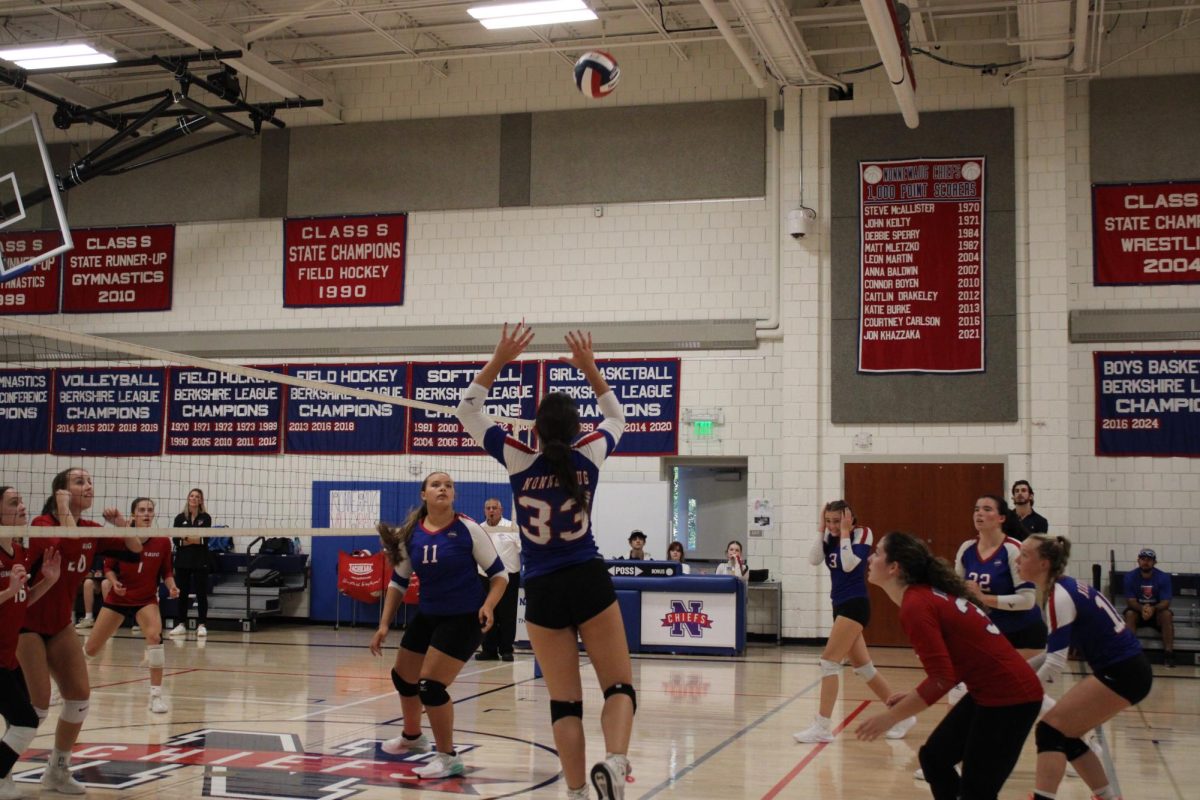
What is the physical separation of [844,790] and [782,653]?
27.1ft

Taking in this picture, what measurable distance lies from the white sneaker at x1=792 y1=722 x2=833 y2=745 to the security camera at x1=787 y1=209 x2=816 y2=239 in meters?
8.76

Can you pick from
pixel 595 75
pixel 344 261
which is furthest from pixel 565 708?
pixel 344 261

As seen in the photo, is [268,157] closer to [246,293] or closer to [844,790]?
[246,293]

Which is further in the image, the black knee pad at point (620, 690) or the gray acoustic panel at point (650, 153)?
the gray acoustic panel at point (650, 153)

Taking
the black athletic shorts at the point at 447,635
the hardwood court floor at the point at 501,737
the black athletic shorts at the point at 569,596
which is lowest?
the hardwood court floor at the point at 501,737

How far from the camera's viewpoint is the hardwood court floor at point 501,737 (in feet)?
23.7

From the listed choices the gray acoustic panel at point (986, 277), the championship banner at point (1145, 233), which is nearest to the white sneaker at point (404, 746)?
the gray acoustic panel at point (986, 277)

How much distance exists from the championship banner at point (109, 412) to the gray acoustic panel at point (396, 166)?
368 cm

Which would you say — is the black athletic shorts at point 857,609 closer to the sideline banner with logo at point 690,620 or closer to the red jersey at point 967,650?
the red jersey at point 967,650

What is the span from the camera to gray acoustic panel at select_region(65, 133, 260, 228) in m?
19.2

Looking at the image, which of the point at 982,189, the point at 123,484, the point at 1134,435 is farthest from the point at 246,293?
the point at 1134,435

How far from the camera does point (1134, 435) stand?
15.8m

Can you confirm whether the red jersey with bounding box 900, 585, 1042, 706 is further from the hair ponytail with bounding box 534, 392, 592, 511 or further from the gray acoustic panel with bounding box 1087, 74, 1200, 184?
the gray acoustic panel with bounding box 1087, 74, 1200, 184

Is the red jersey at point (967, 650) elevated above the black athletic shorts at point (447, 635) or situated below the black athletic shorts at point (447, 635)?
above
